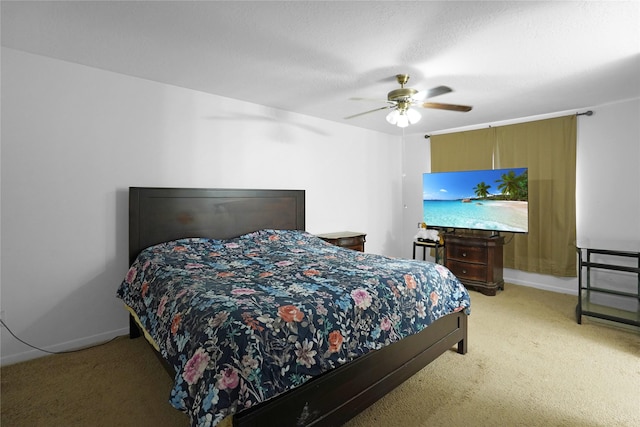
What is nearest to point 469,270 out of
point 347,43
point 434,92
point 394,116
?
point 394,116

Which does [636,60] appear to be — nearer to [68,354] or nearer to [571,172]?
[571,172]

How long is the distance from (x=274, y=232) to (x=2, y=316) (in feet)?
7.70

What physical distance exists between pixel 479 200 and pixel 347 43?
9.93ft

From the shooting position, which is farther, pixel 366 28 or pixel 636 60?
pixel 636 60

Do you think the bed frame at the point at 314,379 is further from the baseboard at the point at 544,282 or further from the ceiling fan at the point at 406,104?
→ the baseboard at the point at 544,282

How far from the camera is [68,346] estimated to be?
9.12ft

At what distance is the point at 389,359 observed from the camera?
6.67 feet

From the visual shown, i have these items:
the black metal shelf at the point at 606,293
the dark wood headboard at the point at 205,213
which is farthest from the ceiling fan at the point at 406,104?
the black metal shelf at the point at 606,293

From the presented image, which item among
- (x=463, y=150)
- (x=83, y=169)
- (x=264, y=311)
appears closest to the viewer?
(x=264, y=311)

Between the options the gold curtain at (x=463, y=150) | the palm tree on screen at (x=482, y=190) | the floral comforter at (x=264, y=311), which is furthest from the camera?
the gold curtain at (x=463, y=150)

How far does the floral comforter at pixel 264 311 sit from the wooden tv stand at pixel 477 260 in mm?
1870

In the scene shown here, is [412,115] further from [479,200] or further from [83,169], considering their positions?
[83,169]

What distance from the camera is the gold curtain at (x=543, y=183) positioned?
13.8ft

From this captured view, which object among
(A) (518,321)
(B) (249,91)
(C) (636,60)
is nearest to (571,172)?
(C) (636,60)
